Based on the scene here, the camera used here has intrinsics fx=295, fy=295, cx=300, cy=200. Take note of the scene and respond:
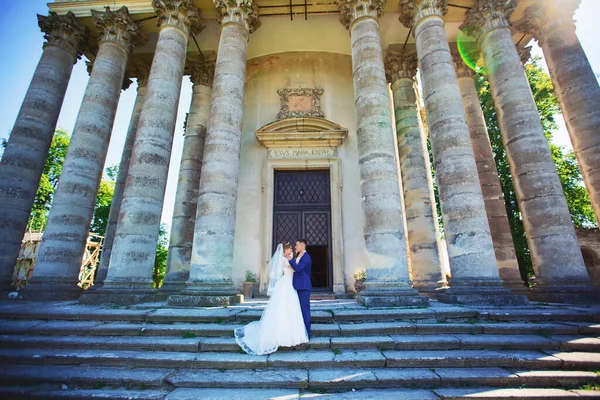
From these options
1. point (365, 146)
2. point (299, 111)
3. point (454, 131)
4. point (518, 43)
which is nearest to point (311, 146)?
point (299, 111)

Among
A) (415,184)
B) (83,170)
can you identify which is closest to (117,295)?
(83,170)

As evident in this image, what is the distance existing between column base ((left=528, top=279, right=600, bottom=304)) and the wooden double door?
6.16 metres

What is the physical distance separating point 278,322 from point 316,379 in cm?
109

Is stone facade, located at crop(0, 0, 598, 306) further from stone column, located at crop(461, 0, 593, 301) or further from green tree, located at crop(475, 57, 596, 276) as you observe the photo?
green tree, located at crop(475, 57, 596, 276)

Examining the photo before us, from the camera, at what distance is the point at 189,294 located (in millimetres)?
6895

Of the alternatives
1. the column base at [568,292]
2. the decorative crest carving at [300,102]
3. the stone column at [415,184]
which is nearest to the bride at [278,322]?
the stone column at [415,184]

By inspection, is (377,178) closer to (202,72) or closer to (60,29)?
(202,72)

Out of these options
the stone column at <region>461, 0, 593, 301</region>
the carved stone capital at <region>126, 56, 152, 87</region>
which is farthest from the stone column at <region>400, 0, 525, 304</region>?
the carved stone capital at <region>126, 56, 152, 87</region>


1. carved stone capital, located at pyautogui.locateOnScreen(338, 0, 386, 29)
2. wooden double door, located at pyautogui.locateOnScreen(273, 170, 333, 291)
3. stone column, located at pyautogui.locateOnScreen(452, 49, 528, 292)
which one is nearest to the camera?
carved stone capital, located at pyautogui.locateOnScreen(338, 0, 386, 29)

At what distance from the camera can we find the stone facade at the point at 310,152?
7.46 meters

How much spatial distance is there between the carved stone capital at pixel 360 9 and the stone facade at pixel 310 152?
4 cm

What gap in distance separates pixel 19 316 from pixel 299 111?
1075 cm

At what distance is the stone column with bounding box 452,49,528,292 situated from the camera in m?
10.0

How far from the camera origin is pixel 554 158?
16016 millimetres
